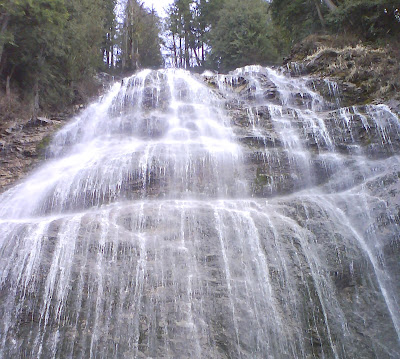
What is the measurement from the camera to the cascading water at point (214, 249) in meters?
6.17

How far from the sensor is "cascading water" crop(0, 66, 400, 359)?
6172mm

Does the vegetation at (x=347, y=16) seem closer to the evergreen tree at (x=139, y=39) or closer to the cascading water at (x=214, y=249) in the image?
the cascading water at (x=214, y=249)

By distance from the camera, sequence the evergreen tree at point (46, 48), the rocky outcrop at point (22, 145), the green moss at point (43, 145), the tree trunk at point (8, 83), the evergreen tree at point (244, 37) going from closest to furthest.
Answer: the rocky outcrop at point (22, 145), the green moss at point (43, 145), the evergreen tree at point (46, 48), the tree trunk at point (8, 83), the evergreen tree at point (244, 37)

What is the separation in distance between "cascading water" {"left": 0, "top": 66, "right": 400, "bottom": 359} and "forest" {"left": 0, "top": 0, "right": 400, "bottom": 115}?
7152mm

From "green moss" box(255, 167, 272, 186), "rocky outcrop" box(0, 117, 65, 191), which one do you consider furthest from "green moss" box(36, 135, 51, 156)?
"green moss" box(255, 167, 272, 186)

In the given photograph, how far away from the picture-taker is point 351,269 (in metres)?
7.10

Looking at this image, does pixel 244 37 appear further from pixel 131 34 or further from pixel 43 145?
pixel 43 145

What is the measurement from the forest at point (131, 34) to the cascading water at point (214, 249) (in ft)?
23.5

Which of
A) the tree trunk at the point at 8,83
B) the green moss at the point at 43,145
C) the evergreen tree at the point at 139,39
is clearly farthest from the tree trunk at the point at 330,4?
the tree trunk at the point at 8,83

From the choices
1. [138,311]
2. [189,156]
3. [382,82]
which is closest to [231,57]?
[382,82]

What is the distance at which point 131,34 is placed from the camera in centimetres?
2548

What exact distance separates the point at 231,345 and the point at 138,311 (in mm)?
1543

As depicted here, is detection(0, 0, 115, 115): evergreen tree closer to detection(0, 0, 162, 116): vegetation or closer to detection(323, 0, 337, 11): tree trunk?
detection(0, 0, 162, 116): vegetation

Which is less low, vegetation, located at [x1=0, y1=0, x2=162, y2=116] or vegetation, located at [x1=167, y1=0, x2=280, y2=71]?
vegetation, located at [x1=167, y1=0, x2=280, y2=71]
